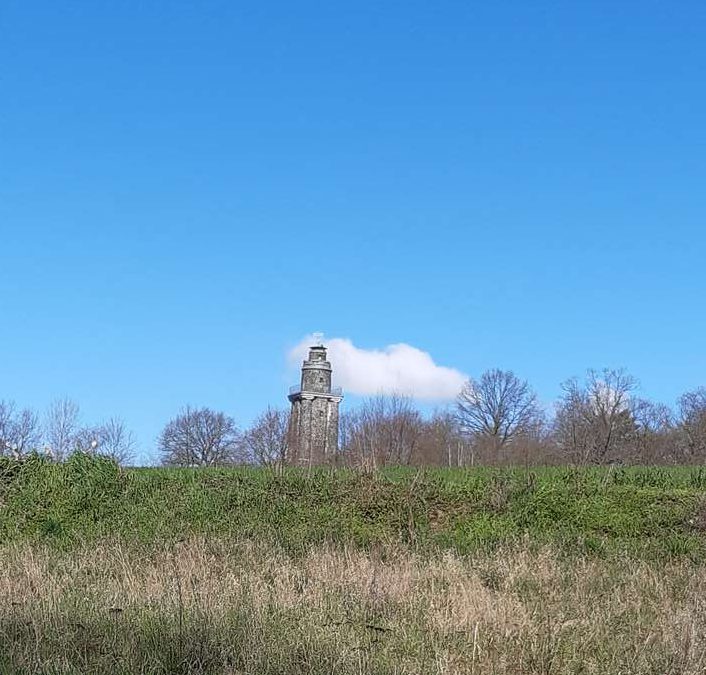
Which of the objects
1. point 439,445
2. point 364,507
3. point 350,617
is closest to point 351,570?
point 350,617

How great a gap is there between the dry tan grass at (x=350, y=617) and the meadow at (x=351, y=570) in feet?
0.10

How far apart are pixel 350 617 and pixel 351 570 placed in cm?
278

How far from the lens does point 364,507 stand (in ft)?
65.8

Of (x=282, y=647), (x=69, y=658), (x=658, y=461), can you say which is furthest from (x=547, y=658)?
(x=658, y=461)

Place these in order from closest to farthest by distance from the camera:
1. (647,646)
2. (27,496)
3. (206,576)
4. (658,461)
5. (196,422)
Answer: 1. (647,646)
2. (206,576)
3. (27,496)
4. (658,461)
5. (196,422)

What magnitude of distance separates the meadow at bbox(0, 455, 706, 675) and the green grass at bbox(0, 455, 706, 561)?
6 centimetres

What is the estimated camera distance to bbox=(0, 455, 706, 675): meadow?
730 cm

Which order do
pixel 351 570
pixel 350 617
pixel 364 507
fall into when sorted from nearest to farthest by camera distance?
pixel 350 617, pixel 351 570, pixel 364 507

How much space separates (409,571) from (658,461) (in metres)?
44.8

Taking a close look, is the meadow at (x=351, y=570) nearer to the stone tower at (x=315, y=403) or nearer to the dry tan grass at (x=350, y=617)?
the dry tan grass at (x=350, y=617)

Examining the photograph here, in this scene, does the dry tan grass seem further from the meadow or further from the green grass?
the green grass

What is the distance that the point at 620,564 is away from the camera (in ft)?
44.3

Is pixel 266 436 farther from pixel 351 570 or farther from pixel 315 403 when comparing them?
pixel 351 570

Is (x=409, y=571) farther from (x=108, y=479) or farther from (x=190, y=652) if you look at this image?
(x=108, y=479)
